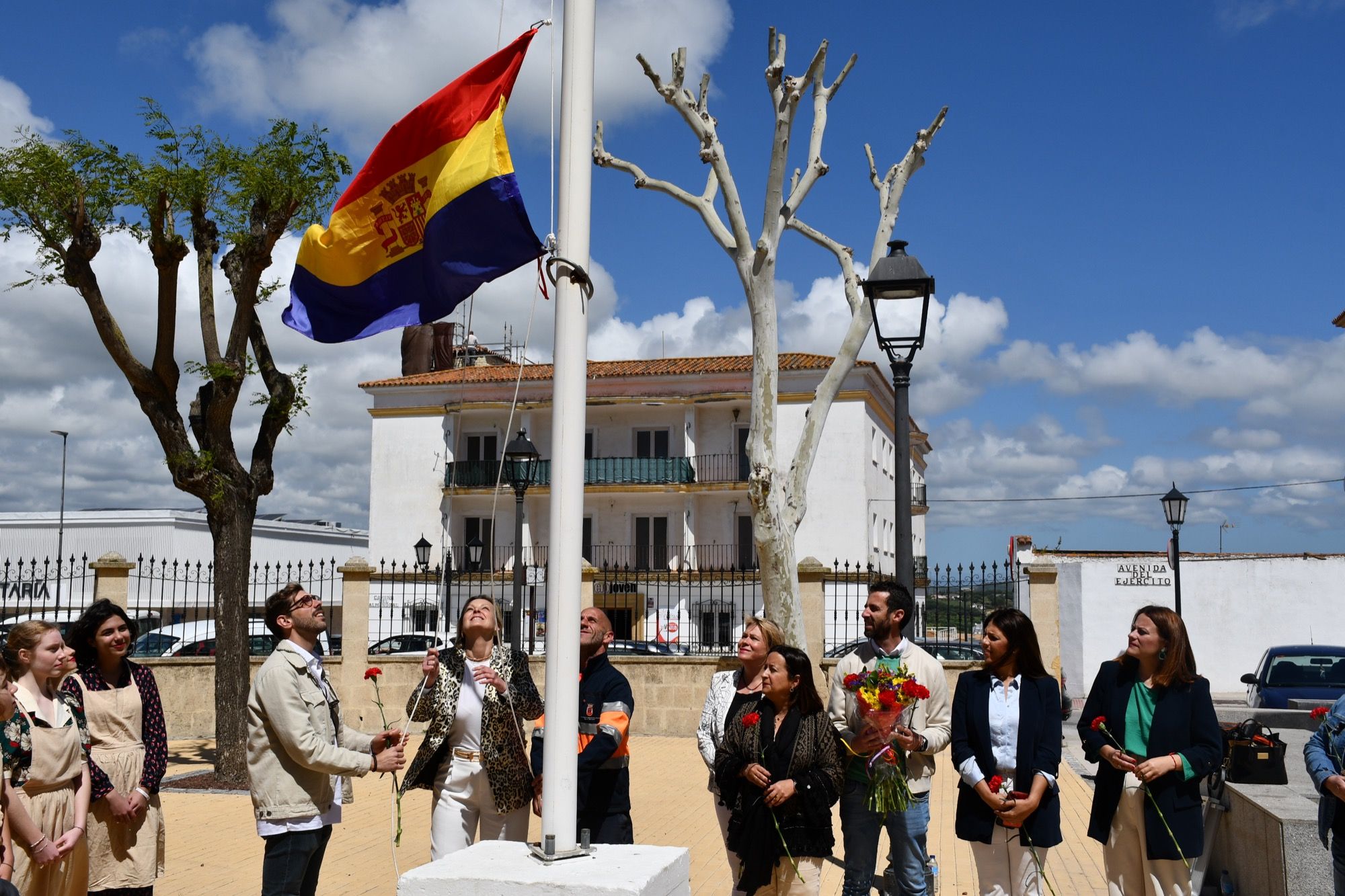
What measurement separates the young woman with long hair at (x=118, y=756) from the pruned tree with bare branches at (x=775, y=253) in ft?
35.1

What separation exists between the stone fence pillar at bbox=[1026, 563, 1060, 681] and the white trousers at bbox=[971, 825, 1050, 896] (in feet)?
34.0

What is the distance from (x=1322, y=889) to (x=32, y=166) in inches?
502

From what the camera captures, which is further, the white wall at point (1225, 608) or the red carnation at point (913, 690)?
the white wall at point (1225, 608)

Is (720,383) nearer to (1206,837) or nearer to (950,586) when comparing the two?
(950,586)

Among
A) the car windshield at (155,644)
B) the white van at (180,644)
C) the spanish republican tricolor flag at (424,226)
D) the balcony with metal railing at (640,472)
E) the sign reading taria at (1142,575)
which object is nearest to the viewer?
the spanish republican tricolor flag at (424,226)

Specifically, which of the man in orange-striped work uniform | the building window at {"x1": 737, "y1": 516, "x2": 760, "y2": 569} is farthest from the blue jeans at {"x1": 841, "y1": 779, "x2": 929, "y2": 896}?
the building window at {"x1": 737, "y1": 516, "x2": 760, "y2": 569}

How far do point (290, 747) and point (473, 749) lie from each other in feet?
2.88

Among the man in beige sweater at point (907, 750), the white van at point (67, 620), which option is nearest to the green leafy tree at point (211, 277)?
the white van at point (67, 620)

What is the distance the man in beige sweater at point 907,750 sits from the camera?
19.7 feet

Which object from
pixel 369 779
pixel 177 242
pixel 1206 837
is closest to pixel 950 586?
pixel 369 779

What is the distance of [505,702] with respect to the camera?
5652mm

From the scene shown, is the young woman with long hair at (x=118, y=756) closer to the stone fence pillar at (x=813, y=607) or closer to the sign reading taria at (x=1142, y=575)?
the stone fence pillar at (x=813, y=607)

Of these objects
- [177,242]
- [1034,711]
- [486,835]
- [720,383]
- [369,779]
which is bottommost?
[369,779]

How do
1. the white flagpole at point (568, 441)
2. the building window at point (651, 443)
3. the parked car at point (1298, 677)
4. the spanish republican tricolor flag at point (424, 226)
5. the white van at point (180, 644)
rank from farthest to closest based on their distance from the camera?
the building window at point (651, 443)
the white van at point (180, 644)
the parked car at point (1298, 677)
the spanish republican tricolor flag at point (424, 226)
the white flagpole at point (568, 441)
